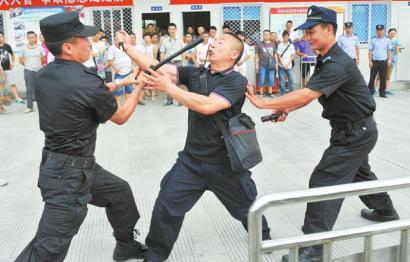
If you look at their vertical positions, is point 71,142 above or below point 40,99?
below

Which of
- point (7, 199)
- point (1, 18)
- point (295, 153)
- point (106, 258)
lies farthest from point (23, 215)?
point (1, 18)

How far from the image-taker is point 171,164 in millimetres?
6305

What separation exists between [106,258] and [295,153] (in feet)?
12.2

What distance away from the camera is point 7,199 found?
16.5 feet

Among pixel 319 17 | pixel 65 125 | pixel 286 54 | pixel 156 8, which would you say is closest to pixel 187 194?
pixel 65 125

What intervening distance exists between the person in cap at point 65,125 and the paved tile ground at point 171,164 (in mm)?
984

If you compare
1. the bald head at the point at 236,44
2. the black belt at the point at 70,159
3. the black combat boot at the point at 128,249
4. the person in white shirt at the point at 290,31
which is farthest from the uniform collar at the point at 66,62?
the person in white shirt at the point at 290,31

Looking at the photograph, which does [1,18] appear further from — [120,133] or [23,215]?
[23,215]

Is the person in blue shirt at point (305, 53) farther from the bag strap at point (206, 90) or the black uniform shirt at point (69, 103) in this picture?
the black uniform shirt at point (69, 103)

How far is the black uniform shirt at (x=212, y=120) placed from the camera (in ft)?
10.4

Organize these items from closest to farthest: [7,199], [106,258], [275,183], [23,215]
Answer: [106,258], [23,215], [7,199], [275,183]

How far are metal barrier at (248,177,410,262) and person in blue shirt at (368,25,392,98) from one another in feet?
35.7

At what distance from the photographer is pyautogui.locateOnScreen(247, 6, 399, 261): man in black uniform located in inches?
129

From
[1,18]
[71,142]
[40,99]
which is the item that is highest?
[1,18]
